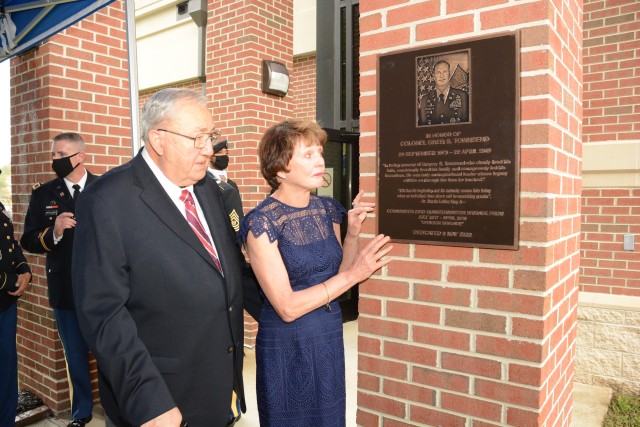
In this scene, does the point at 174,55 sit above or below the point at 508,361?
above

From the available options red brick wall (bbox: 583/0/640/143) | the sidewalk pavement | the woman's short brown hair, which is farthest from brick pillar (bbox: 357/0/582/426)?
red brick wall (bbox: 583/0/640/143)

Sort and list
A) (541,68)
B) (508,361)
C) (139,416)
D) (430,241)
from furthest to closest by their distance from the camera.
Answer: (430,241), (508,361), (541,68), (139,416)

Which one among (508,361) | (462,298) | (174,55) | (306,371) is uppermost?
(174,55)

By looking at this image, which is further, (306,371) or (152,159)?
(306,371)

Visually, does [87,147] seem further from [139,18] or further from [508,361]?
[139,18]

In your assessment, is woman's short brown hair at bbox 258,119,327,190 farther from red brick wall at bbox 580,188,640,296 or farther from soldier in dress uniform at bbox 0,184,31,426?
red brick wall at bbox 580,188,640,296

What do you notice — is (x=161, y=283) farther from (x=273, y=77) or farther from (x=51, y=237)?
(x=273, y=77)

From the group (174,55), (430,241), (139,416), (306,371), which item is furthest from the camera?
(174,55)

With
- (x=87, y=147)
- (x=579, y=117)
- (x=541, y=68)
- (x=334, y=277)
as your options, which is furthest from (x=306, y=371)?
(x=87, y=147)

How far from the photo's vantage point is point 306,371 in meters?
2.31

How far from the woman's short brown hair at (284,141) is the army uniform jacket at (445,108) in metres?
0.52

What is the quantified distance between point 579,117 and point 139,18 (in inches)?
464

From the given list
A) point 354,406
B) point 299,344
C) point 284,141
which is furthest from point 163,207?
point 354,406

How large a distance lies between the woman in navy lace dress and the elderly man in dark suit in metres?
0.24
